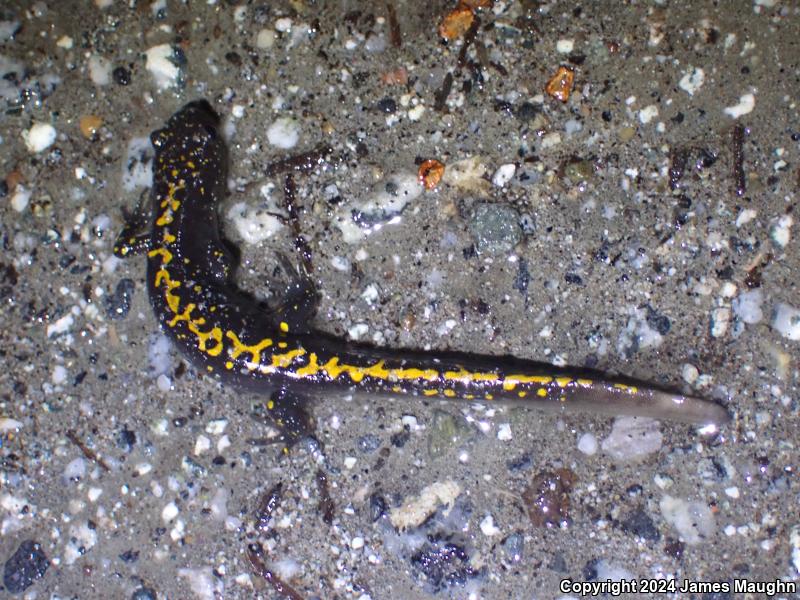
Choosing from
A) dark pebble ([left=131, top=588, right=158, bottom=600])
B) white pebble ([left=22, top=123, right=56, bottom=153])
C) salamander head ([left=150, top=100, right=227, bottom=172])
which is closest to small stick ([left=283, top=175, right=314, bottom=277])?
salamander head ([left=150, top=100, right=227, bottom=172])

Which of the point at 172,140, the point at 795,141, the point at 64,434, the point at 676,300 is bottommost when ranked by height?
the point at 64,434

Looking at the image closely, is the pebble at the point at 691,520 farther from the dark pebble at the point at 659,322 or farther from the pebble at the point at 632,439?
the dark pebble at the point at 659,322

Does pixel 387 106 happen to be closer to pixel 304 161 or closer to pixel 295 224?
pixel 304 161

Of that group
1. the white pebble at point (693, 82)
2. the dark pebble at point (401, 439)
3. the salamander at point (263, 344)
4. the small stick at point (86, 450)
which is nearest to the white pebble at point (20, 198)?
the salamander at point (263, 344)

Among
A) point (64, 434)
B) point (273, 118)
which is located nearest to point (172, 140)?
point (273, 118)

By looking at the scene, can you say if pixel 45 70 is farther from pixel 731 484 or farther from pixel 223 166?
pixel 731 484

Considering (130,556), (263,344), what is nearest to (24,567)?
(130,556)

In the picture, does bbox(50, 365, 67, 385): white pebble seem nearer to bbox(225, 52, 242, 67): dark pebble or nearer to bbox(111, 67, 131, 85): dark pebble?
bbox(111, 67, 131, 85): dark pebble
